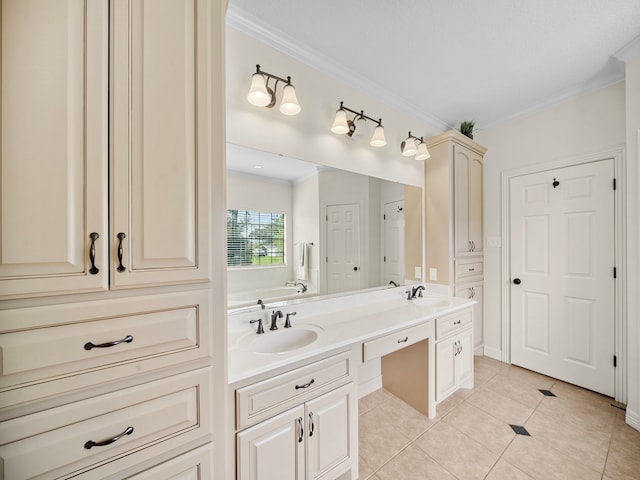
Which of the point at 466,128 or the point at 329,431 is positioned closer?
the point at 329,431

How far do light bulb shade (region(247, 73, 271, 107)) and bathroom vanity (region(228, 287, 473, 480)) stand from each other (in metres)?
1.28

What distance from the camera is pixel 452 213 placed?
8.16 ft

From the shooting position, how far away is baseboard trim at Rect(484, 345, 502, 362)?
2791mm

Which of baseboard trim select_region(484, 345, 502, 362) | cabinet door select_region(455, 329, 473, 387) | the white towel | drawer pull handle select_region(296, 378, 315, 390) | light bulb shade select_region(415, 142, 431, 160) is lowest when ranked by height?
baseboard trim select_region(484, 345, 502, 362)

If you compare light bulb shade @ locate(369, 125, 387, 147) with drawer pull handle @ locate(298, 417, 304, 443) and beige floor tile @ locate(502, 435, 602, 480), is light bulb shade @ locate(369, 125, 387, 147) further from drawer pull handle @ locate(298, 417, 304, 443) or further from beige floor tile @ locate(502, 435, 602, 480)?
beige floor tile @ locate(502, 435, 602, 480)

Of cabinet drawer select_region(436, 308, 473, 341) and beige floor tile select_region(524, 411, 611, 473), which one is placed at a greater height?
cabinet drawer select_region(436, 308, 473, 341)

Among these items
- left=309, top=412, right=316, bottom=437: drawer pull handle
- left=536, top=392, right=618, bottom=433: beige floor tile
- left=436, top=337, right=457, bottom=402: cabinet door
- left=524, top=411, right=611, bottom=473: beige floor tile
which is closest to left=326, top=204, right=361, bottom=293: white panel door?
left=436, top=337, right=457, bottom=402: cabinet door

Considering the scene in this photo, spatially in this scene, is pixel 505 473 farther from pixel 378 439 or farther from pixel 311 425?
pixel 311 425

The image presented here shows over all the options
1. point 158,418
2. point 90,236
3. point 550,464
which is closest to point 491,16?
point 90,236

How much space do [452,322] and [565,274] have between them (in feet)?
4.46

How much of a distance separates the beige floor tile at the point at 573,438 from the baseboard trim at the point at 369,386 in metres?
1.08

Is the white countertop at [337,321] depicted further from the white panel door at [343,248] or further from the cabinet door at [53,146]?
the cabinet door at [53,146]

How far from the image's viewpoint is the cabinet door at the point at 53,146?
0.62 m

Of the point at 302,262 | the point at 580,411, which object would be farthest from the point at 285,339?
the point at 580,411
